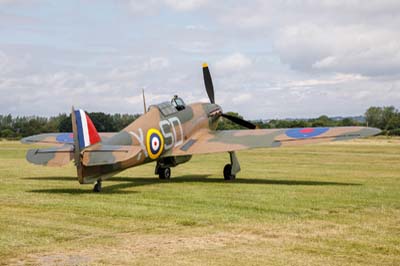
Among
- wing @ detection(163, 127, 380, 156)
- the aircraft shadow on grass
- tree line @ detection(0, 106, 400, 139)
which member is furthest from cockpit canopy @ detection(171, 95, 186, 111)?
tree line @ detection(0, 106, 400, 139)

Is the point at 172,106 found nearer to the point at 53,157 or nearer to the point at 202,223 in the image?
the point at 53,157

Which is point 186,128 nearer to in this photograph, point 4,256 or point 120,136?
point 120,136

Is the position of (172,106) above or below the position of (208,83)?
below

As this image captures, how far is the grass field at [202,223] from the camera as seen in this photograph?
22.8 feet

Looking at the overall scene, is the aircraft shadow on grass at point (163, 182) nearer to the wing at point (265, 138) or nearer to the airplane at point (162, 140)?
the airplane at point (162, 140)

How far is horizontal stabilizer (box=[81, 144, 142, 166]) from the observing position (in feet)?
42.9

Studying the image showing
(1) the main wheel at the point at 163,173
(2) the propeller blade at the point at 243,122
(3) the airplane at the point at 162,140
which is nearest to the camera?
(3) the airplane at the point at 162,140

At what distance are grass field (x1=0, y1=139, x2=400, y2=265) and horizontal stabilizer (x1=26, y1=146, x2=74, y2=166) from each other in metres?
0.78

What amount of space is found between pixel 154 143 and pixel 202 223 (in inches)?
292

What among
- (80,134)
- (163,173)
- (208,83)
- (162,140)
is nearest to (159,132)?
(162,140)

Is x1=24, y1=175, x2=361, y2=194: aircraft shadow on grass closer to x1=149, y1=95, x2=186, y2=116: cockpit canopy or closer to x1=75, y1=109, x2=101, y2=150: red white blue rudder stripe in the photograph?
x1=75, y1=109, x2=101, y2=150: red white blue rudder stripe

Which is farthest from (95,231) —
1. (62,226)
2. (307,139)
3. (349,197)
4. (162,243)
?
(307,139)

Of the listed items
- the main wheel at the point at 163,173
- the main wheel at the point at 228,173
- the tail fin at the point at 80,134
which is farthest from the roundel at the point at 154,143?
the tail fin at the point at 80,134

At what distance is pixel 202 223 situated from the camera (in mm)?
9305
